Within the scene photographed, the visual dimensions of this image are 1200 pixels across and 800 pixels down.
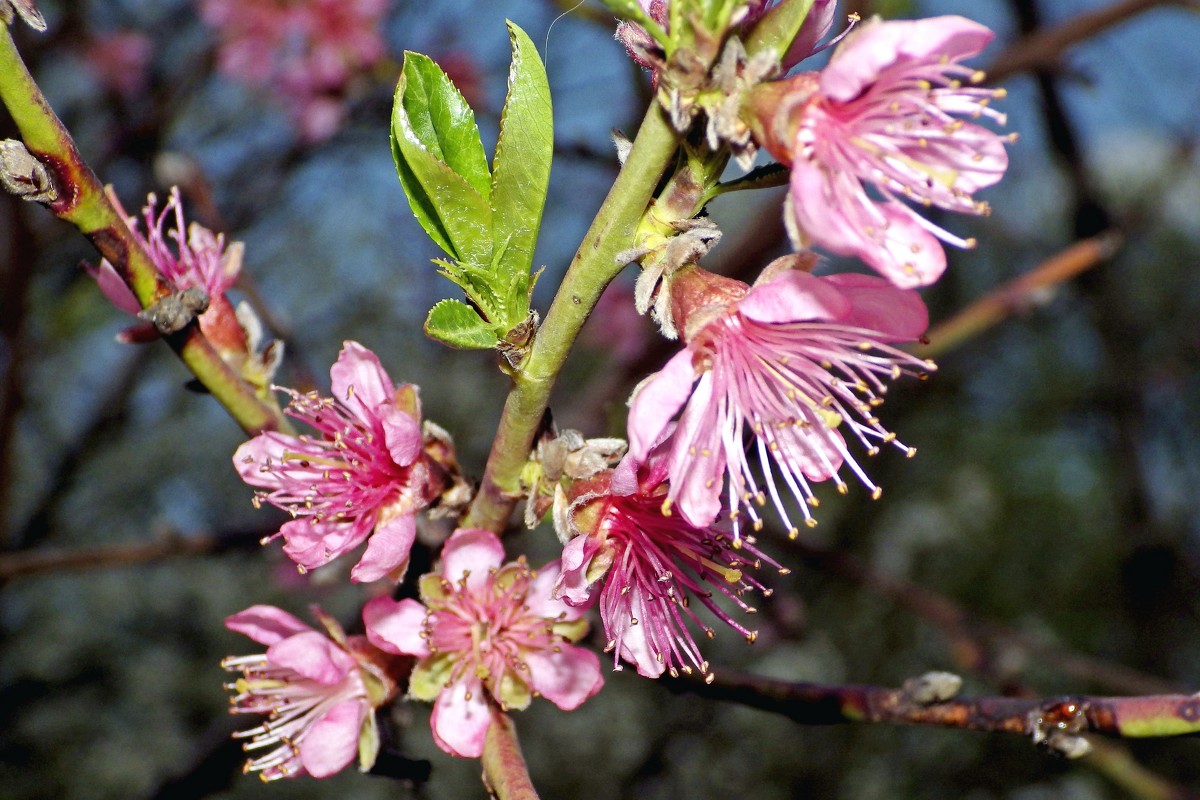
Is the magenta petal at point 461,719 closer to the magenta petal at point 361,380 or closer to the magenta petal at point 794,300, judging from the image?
the magenta petal at point 361,380

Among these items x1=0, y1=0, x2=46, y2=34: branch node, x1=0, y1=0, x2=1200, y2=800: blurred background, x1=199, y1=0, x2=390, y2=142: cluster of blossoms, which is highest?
x1=199, y1=0, x2=390, y2=142: cluster of blossoms

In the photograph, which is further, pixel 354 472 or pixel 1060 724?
pixel 354 472

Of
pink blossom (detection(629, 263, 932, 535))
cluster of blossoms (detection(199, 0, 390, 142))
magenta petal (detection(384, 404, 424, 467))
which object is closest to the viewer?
pink blossom (detection(629, 263, 932, 535))

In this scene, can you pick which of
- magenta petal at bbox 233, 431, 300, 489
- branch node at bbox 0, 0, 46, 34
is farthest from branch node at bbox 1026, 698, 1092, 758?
branch node at bbox 0, 0, 46, 34

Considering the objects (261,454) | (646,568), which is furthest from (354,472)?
(646,568)

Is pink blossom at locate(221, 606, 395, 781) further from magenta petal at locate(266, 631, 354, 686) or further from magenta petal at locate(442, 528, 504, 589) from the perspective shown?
magenta petal at locate(442, 528, 504, 589)

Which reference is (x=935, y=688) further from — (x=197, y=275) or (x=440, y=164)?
(x=197, y=275)

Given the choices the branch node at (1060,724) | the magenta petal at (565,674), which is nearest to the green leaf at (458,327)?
the magenta petal at (565,674)
